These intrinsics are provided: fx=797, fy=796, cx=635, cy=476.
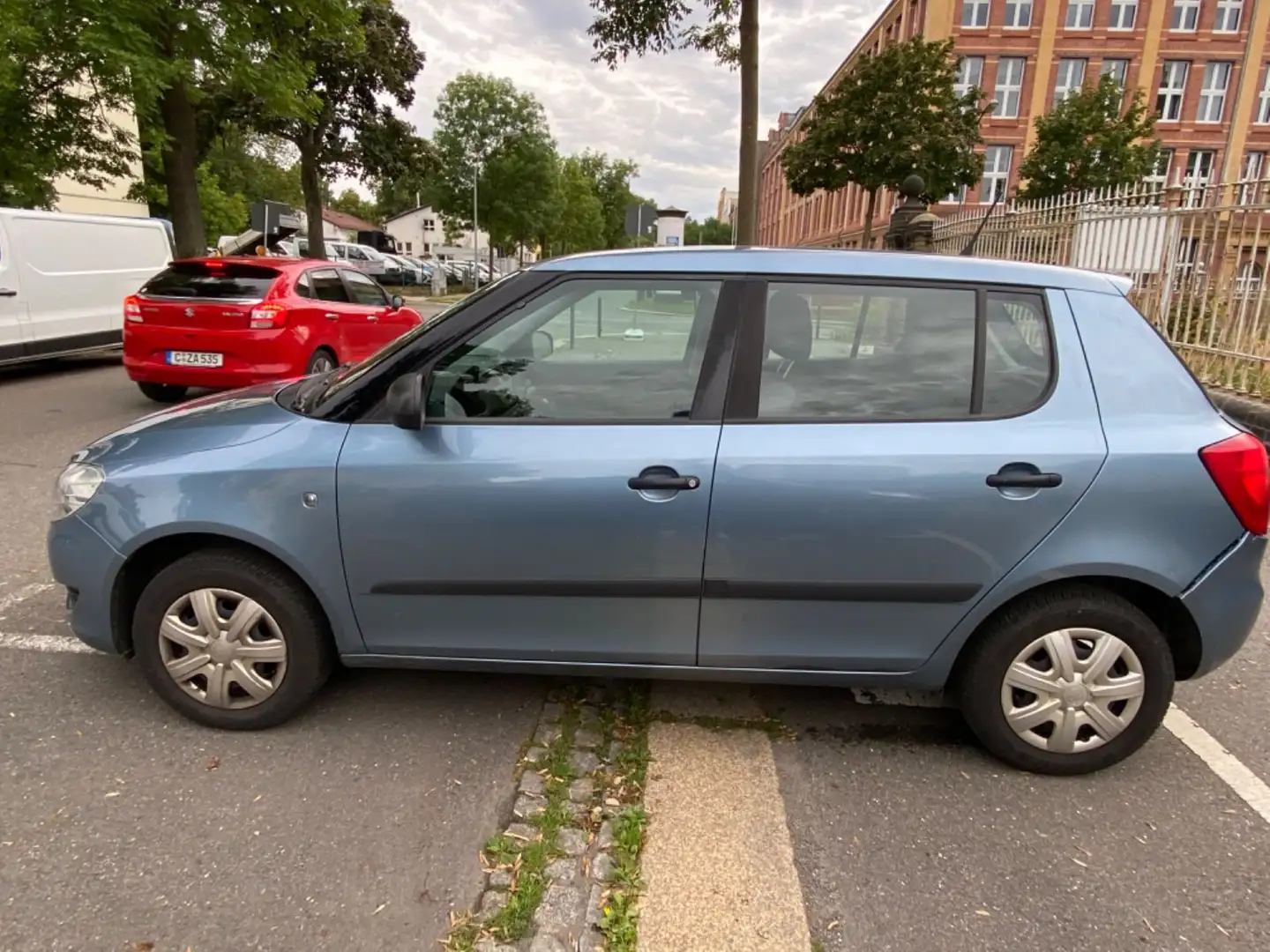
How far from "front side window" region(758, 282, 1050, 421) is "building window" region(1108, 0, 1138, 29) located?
47800 mm

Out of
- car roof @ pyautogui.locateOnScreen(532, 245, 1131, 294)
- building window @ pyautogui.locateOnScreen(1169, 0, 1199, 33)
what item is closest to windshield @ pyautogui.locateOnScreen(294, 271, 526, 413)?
car roof @ pyautogui.locateOnScreen(532, 245, 1131, 294)

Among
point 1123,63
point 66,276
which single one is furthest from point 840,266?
point 1123,63

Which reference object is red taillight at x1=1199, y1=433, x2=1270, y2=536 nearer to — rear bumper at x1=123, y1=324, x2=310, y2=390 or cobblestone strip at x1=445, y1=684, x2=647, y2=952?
cobblestone strip at x1=445, y1=684, x2=647, y2=952

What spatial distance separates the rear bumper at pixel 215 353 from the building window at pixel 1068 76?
43484 mm

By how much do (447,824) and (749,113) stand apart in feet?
43.0

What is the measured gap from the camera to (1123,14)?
129ft

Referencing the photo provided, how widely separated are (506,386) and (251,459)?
87cm

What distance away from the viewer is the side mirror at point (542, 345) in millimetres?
2738

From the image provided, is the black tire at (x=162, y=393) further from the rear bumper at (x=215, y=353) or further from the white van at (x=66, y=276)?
the white van at (x=66, y=276)

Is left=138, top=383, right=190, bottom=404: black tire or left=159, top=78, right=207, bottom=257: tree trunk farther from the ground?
left=159, top=78, right=207, bottom=257: tree trunk

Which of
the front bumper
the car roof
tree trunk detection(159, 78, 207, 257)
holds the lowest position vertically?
the front bumper

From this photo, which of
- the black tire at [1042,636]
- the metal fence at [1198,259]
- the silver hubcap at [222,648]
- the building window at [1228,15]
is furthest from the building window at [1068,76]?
the silver hubcap at [222,648]

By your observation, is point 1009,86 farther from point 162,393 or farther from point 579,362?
point 579,362

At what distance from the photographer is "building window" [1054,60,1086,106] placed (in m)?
39.4
